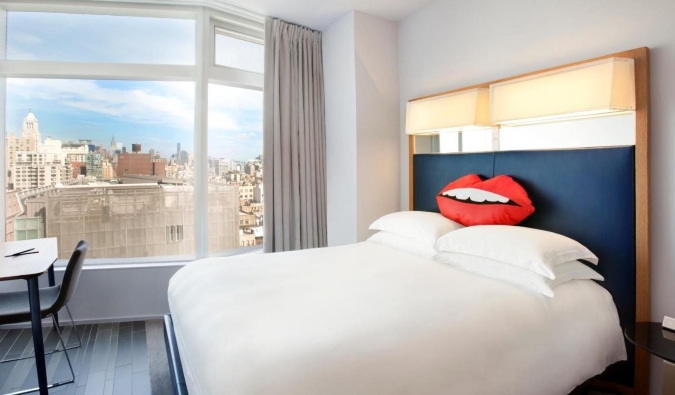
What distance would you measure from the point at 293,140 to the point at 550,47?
2.13 m

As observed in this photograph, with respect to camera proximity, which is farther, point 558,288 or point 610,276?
point 610,276

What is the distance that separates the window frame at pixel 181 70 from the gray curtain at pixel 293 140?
0.29 meters

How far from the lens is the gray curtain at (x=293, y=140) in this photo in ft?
11.3

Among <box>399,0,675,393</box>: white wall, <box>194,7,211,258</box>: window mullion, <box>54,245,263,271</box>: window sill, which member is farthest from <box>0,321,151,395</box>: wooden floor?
<box>399,0,675,393</box>: white wall

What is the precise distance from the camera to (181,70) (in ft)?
10.9

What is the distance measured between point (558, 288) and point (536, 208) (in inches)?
28.2

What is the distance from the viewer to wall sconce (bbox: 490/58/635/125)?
1.90m

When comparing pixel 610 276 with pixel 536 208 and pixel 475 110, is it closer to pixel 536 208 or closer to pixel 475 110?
pixel 536 208

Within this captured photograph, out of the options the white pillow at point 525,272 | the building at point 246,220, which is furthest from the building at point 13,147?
the white pillow at point 525,272

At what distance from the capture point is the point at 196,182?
341cm

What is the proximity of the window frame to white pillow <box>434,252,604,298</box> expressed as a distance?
93.0 inches

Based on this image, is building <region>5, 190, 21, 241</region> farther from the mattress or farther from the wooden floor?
the mattress

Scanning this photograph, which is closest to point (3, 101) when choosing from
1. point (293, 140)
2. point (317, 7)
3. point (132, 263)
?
point (132, 263)

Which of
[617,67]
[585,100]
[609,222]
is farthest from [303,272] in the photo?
[617,67]
